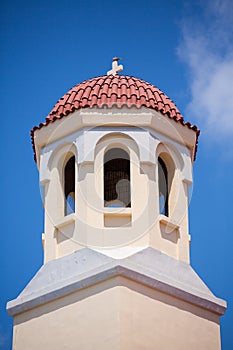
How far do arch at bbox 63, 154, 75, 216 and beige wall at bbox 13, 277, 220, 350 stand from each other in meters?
2.17

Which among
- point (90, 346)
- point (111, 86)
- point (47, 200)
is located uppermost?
point (111, 86)

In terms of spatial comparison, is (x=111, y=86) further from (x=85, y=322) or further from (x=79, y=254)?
(x=85, y=322)

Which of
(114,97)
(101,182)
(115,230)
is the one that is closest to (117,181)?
(101,182)

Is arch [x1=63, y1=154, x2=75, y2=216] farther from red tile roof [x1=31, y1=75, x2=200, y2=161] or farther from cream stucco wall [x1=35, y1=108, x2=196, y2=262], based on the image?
red tile roof [x1=31, y1=75, x2=200, y2=161]

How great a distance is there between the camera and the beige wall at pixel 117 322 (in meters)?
17.5

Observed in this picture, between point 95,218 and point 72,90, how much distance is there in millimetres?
2983

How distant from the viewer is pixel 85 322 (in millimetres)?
17766

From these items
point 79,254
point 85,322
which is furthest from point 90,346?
point 79,254

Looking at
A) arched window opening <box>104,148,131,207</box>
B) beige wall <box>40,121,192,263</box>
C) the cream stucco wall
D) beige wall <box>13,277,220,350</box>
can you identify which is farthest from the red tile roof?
beige wall <box>13,277,220,350</box>

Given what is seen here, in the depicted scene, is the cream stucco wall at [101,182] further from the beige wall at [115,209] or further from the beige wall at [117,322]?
the beige wall at [117,322]

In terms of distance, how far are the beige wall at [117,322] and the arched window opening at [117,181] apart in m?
2.73

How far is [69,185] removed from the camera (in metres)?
20.2

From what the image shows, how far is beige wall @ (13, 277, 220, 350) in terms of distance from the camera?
17.5m

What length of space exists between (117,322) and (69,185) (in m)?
3.64
